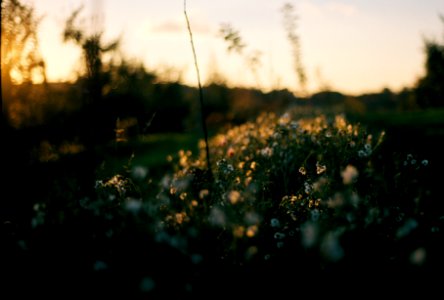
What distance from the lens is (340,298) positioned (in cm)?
285

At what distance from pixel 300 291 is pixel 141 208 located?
1.32m

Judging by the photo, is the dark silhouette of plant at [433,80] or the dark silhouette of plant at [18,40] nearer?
the dark silhouette of plant at [18,40]

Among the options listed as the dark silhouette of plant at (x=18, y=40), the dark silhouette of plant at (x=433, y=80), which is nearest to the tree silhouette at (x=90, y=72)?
the dark silhouette of plant at (x=18, y=40)

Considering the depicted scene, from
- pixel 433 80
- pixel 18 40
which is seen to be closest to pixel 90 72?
pixel 18 40

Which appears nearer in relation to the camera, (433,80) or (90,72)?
(90,72)

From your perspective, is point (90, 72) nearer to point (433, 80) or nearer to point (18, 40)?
point (18, 40)

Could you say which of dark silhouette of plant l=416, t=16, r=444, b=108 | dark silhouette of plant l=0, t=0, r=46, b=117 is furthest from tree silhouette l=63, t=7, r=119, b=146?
dark silhouette of plant l=416, t=16, r=444, b=108

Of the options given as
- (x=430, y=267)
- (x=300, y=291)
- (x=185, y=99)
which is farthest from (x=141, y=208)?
(x=185, y=99)

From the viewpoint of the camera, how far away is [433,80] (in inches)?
1241

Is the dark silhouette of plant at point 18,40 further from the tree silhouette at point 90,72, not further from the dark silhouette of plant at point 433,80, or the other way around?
the dark silhouette of plant at point 433,80

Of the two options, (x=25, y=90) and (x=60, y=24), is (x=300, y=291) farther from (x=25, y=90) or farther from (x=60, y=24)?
(x=25, y=90)

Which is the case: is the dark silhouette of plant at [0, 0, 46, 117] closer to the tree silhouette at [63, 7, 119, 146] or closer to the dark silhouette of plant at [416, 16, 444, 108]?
the tree silhouette at [63, 7, 119, 146]

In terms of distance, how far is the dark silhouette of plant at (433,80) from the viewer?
1040 inches

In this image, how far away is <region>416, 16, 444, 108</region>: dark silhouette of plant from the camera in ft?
86.6
